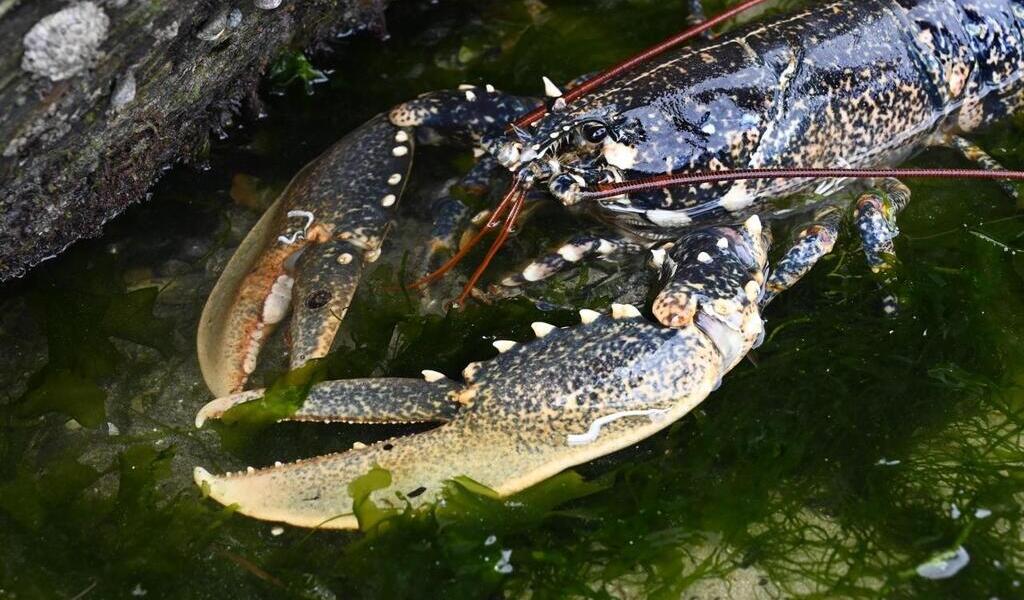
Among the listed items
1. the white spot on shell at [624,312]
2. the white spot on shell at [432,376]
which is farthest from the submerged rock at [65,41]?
the white spot on shell at [624,312]

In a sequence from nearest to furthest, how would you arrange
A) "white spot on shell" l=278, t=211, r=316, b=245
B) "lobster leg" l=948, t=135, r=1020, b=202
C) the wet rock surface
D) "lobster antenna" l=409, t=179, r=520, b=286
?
the wet rock surface → "lobster antenna" l=409, t=179, r=520, b=286 → "white spot on shell" l=278, t=211, r=316, b=245 → "lobster leg" l=948, t=135, r=1020, b=202

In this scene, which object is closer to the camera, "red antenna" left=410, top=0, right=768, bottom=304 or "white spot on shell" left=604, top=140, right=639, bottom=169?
"white spot on shell" left=604, top=140, right=639, bottom=169

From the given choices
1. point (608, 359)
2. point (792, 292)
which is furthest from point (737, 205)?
point (608, 359)

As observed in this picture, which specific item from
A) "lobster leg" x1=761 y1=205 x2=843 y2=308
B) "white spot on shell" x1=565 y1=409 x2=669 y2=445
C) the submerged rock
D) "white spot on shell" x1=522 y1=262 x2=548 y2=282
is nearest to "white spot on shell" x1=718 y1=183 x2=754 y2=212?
"lobster leg" x1=761 y1=205 x2=843 y2=308

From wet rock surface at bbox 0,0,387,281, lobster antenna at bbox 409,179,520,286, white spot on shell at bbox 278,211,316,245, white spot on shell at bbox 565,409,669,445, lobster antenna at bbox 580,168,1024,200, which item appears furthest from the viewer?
white spot on shell at bbox 278,211,316,245

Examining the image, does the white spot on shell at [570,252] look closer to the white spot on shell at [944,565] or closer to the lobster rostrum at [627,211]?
the lobster rostrum at [627,211]

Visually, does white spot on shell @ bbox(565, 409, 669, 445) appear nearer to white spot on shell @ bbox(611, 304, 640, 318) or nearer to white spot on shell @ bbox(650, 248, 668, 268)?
white spot on shell @ bbox(611, 304, 640, 318)
